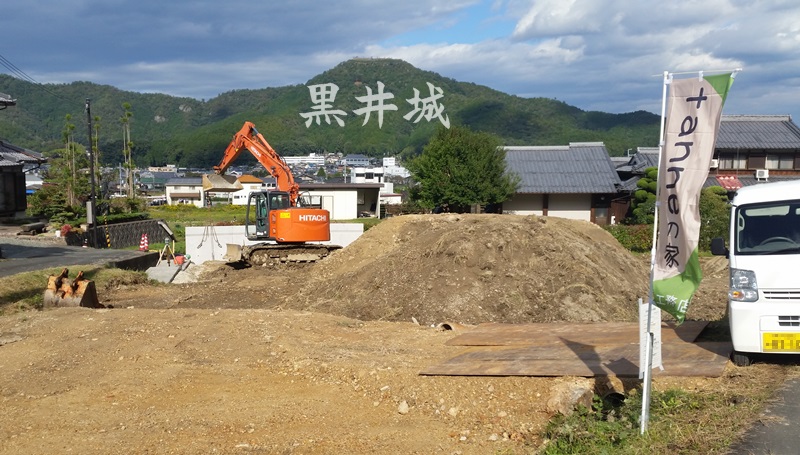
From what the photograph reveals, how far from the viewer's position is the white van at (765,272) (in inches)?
268

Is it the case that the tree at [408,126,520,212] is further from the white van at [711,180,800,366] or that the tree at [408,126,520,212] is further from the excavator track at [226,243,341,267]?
the white van at [711,180,800,366]

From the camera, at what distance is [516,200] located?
38656 millimetres

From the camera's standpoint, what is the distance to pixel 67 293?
13.6m

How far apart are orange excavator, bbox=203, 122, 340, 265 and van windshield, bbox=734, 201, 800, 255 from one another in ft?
52.3

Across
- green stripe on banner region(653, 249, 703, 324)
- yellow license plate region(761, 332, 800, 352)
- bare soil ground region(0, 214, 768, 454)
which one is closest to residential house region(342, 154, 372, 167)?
bare soil ground region(0, 214, 768, 454)

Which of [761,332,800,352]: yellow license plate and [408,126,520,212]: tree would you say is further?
[408,126,520,212]: tree

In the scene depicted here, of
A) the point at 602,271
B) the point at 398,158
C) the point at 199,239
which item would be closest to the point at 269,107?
the point at 398,158

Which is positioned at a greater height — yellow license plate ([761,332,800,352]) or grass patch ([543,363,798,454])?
yellow license plate ([761,332,800,352])

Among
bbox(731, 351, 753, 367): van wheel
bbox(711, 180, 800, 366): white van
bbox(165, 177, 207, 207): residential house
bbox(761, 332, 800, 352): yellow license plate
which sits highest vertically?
bbox(711, 180, 800, 366): white van

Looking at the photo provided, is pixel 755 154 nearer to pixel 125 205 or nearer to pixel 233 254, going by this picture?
pixel 233 254

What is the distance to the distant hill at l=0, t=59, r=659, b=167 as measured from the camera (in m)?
108

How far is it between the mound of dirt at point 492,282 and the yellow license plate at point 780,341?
654 cm

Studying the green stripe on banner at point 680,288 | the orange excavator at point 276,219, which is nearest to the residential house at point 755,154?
the orange excavator at point 276,219

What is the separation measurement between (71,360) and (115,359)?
56cm
